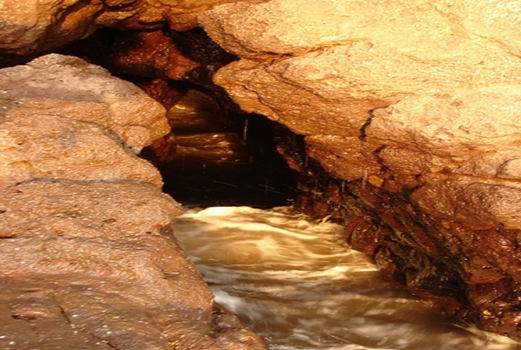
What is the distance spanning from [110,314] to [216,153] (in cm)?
722

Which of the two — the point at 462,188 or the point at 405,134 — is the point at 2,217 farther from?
the point at 462,188

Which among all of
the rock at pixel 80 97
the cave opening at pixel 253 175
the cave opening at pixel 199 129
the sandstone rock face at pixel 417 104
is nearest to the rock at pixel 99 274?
the cave opening at pixel 253 175

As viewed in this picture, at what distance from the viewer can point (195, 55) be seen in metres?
6.04

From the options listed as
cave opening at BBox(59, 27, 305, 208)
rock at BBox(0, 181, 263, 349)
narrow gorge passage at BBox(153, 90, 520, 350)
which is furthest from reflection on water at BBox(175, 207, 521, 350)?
rock at BBox(0, 181, 263, 349)

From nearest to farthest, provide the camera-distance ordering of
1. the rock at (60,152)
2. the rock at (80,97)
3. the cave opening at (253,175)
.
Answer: the rock at (60,152), the rock at (80,97), the cave opening at (253,175)

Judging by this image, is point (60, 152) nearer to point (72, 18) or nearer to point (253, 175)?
point (72, 18)

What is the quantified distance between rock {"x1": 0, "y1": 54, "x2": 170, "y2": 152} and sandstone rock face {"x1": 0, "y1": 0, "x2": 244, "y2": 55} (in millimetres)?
275

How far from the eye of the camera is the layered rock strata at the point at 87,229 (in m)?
2.66

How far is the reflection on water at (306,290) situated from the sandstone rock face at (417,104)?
51 centimetres

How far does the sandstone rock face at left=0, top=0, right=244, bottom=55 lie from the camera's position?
3.95 m

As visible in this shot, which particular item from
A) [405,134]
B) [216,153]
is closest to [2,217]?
[405,134]

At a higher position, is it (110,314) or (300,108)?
(300,108)

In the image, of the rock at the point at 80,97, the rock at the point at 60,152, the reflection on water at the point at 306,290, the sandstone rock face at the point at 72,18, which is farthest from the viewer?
the reflection on water at the point at 306,290

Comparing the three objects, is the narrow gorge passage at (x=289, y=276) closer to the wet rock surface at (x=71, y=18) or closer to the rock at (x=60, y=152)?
the rock at (x=60, y=152)
